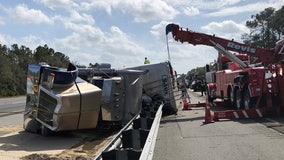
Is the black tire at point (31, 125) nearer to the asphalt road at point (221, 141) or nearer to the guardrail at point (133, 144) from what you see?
the guardrail at point (133, 144)

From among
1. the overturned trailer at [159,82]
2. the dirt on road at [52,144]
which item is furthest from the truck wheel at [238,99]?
the dirt on road at [52,144]

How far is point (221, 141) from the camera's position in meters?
10.7

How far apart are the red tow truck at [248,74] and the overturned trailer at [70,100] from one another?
17.3 ft

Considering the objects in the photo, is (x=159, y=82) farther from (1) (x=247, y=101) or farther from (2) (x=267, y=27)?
(2) (x=267, y=27)

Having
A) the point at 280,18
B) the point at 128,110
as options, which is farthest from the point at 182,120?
the point at 280,18

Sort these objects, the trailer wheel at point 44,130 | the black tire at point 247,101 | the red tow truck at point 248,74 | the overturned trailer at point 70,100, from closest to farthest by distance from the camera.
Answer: the overturned trailer at point 70,100
the trailer wheel at point 44,130
the red tow truck at point 248,74
the black tire at point 247,101

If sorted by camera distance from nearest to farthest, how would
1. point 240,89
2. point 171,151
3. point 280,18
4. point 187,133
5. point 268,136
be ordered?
point 171,151 < point 268,136 < point 187,133 < point 240,89 < point 280,18

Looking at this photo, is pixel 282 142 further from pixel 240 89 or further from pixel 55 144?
pixel 240 89

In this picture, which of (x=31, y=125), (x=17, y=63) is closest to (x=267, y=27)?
(x=17, y=63)

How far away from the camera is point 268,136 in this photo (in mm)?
11094

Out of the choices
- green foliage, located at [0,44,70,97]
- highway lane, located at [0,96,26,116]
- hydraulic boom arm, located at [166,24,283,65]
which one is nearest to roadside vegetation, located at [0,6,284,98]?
green foliage, located at [0,44,70,97]

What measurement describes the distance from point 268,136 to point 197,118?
5.93 metres

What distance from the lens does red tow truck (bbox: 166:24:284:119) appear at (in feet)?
51.8

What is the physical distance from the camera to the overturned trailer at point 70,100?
11.0 metres
